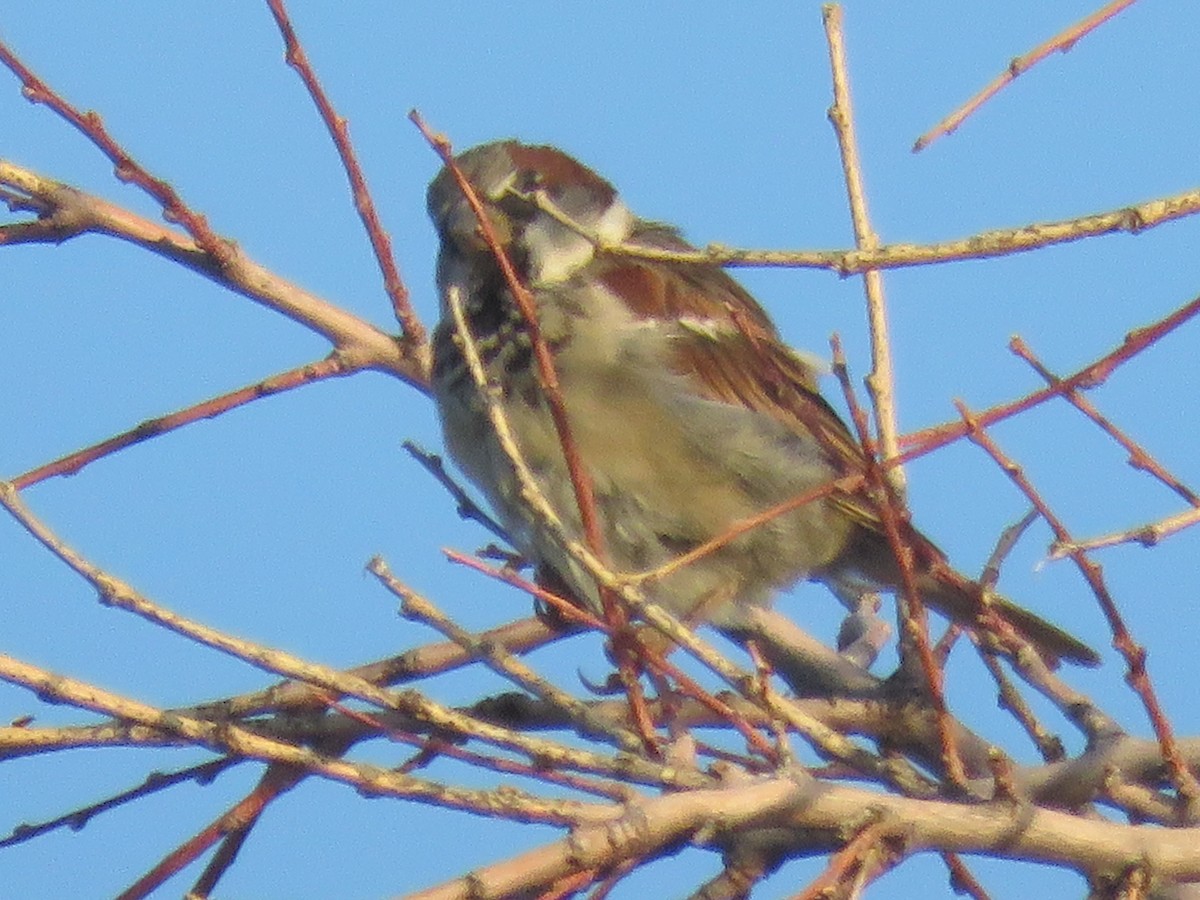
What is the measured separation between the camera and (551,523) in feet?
6.80

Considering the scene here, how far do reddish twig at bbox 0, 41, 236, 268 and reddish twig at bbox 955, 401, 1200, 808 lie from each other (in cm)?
135

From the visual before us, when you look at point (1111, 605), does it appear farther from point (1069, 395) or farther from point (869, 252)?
point (869, 252)

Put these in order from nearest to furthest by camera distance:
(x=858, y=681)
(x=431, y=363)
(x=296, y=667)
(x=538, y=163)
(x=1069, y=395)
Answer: (x=296, y=667)
(x=1069, y=395)
(x=858, y=681)
(x=431, y=363)
(x=538, y=163)

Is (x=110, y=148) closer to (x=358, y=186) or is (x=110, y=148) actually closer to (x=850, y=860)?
(x=358, y=186)

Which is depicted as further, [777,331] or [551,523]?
[777,331]

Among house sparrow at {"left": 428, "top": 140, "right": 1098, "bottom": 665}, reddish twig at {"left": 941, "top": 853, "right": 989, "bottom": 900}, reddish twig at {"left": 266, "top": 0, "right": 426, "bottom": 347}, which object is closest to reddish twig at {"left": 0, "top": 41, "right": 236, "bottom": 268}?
reddish twig at {"left": 266, "top": 0, "right": 426, "bottom": 347}

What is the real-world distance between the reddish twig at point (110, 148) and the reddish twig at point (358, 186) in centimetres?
26

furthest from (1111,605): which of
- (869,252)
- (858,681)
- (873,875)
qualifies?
(858,681)

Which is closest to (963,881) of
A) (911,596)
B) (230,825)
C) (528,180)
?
(911,596)

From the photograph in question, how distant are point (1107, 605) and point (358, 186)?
61.1 inches

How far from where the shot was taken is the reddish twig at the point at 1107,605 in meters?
2.22

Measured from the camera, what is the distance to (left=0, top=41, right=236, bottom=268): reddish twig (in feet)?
Answer: 9.13

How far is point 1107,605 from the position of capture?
7.39 feet

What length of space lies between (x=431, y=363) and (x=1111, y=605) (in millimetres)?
2107
